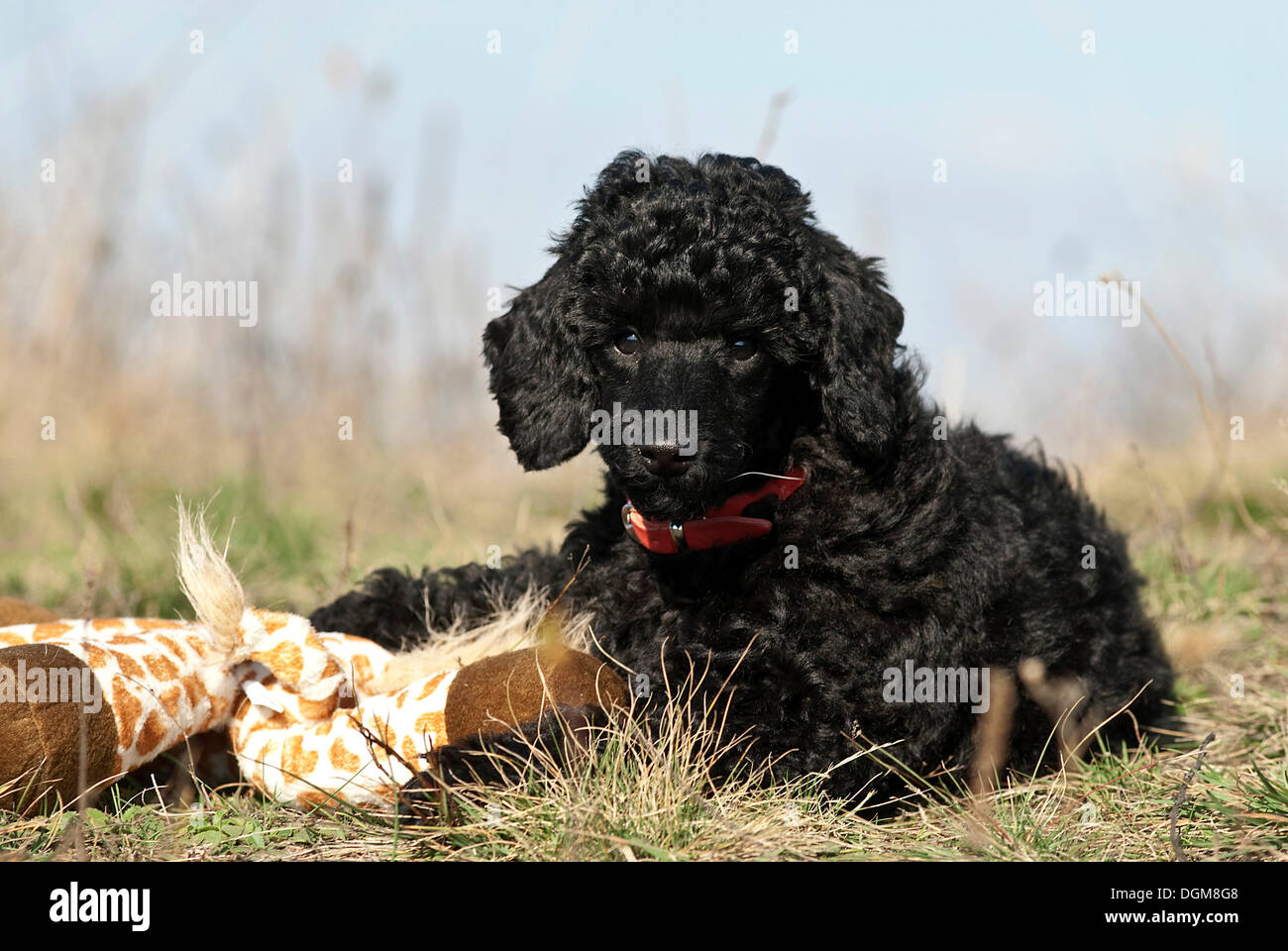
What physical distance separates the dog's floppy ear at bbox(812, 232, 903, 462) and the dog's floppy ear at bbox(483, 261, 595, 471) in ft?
2.50

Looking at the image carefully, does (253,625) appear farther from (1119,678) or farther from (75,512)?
(75,512)

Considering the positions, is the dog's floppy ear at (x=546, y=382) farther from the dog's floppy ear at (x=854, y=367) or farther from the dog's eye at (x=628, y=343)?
the dog's floppy ear at (x=854, y=367)

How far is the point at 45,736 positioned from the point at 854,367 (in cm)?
252

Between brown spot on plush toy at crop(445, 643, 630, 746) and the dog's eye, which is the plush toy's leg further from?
the dog's eye

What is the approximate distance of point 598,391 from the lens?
12.7 feet

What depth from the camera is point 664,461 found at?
3.38 m

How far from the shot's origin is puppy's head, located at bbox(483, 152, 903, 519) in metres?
3.52

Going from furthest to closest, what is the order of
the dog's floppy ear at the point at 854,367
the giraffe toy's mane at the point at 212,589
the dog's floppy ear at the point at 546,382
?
1. the dog's floppy ear at the point at 546,382
2. the dog's floppy ear at the point at 854,367
3. the giraffe toy's mane at the point at 212,589

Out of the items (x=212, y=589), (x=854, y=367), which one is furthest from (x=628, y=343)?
(x=212, y=589)

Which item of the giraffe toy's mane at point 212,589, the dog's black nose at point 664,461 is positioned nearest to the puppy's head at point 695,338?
the dog's black nose at point 664,461

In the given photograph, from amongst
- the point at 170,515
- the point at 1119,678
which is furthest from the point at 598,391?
the point at 170,515

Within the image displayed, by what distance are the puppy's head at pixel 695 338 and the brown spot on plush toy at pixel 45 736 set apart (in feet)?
4.96

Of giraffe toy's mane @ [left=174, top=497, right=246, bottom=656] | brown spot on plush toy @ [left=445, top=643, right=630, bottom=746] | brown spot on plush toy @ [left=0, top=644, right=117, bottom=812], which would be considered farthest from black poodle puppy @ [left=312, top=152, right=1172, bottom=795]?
brown spot on plush toy @ [left=0, top=644, right=117, bottom=812]

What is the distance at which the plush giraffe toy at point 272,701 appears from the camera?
3268 millimetres
